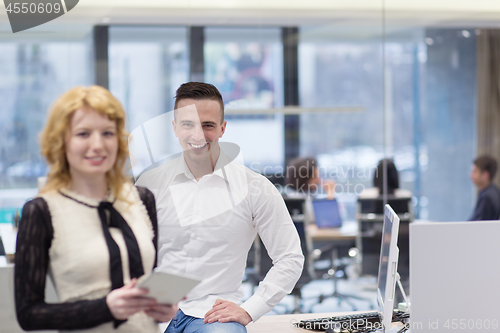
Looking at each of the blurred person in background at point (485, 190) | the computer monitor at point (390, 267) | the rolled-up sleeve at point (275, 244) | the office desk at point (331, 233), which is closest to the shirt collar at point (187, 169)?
the rolled-up sleeve at point (275, 244)

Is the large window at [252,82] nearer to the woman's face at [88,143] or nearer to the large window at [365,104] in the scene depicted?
the large window at [365,104]

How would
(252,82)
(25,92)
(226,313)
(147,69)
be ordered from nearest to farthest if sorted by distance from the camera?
1. (226,313)
2. (25,92)
3. (147,69)
4. (252,82)

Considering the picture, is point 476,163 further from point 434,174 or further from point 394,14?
point 394,14

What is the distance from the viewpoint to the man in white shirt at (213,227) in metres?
1.86

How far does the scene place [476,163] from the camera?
17.0ft

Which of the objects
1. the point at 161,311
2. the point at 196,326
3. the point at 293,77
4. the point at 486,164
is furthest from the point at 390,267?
the point at 486,164

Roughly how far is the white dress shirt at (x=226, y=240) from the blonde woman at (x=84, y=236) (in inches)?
25.7

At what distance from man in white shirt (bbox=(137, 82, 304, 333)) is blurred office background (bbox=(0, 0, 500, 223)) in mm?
2697

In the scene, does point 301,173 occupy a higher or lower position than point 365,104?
lower

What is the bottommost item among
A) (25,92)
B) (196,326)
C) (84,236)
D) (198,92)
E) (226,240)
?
(196,326)

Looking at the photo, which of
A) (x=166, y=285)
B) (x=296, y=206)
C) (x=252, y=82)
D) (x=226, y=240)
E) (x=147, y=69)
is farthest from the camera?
(x=252, y=82)

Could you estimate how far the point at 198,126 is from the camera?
6.25 ft

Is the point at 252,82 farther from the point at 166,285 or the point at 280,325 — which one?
the point at 166,285

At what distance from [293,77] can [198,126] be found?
3.38 m
